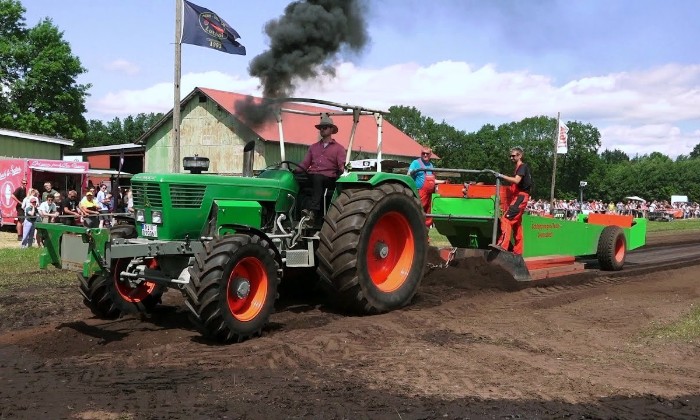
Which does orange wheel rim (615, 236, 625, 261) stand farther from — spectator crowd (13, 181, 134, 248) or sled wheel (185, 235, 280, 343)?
spectator crowd (13, 181, 134, 248)

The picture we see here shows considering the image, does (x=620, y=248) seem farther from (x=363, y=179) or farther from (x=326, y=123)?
(x=326, y=123)

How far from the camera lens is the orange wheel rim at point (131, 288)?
695cm

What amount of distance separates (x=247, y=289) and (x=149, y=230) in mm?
1192

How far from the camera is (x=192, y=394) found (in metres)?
4.64

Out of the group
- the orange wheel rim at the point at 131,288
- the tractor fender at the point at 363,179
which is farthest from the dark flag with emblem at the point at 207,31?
the orange wheel rim at the point at 131,288

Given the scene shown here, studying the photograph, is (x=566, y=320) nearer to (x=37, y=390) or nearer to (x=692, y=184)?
(x=37, y=390)

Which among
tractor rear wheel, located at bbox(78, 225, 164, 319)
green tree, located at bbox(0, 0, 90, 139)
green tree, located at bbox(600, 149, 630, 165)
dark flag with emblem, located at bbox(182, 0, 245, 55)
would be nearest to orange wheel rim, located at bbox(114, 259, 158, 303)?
tractor rear wheel, located at bbox(78, 225, 164, 319)

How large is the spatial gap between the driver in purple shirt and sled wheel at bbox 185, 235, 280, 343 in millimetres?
1163

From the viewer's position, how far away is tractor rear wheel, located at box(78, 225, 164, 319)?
22.5ft

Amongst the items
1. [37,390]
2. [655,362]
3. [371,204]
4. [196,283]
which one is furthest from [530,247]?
[37,390]

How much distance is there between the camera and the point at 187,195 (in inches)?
258

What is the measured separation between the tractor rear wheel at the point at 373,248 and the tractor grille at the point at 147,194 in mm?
1754

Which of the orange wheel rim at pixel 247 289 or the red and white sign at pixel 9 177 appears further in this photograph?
the red and white sign at pixel 9 177

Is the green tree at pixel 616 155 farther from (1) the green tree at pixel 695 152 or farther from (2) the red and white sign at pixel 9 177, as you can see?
(2) the red and white sign at pixel 9 177
